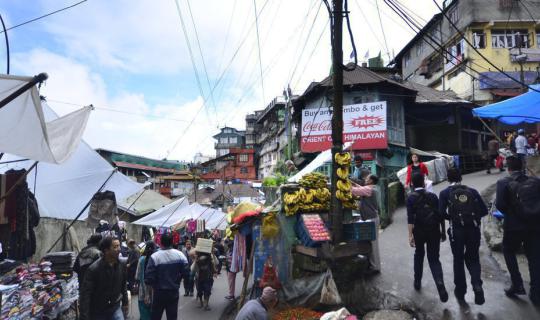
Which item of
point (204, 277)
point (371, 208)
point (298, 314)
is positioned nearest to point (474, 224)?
point (371, 208)

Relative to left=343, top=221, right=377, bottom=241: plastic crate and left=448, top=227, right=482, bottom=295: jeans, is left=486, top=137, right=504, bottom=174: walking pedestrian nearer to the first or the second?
left=343, top=221, right=377, bottom=241: plastic crate

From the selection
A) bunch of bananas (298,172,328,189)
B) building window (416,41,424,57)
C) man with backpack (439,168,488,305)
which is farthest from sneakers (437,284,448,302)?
building window (416,41,424,57)

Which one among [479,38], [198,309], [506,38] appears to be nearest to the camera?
[198,309]

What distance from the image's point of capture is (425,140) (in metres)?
27.2

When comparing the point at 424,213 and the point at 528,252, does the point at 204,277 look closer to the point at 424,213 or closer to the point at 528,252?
the point at 424,213

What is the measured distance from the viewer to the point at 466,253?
18.1 feet

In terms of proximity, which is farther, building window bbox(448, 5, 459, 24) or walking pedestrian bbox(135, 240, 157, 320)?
building window bbox(448, 5, 459, 24)

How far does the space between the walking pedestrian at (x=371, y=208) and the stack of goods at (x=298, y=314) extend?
1.87 m

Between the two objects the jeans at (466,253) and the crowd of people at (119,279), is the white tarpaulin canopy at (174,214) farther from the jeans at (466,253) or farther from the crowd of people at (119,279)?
the jeans at (466,253)

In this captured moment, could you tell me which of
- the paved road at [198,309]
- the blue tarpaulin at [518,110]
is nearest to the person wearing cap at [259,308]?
the paved road at [198,309]

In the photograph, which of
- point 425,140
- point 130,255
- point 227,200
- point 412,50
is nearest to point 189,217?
point 130,255

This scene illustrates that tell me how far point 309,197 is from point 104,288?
13.0 feet

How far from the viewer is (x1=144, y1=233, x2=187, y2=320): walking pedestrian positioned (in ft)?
18.9

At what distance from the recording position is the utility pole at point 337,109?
262 inches
